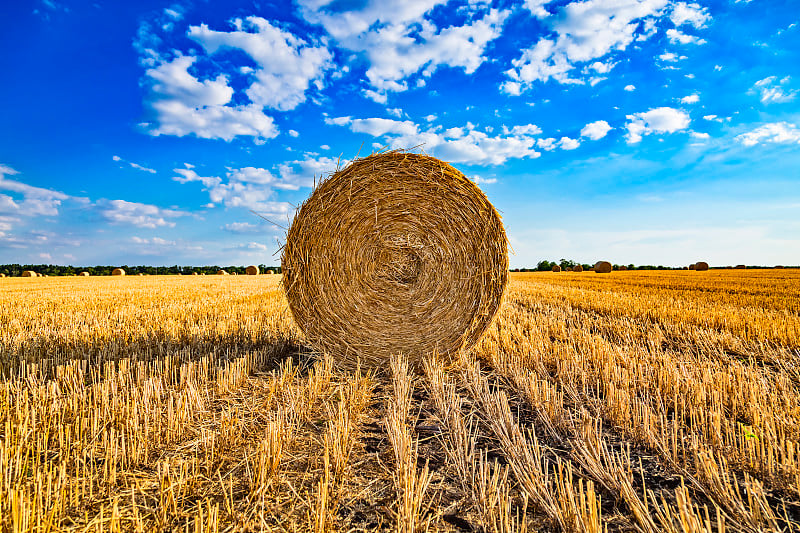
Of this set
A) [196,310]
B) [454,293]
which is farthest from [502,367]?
[196,310]

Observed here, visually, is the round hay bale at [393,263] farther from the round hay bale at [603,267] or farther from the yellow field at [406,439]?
the round hay bale at [603,267]

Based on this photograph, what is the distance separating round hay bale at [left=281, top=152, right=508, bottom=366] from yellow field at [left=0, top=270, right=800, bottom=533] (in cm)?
34

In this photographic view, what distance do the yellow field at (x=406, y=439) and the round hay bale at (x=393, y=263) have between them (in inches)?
13.3

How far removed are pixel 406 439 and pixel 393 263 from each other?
2472 mm

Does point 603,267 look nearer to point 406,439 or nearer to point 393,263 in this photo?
point 393,263

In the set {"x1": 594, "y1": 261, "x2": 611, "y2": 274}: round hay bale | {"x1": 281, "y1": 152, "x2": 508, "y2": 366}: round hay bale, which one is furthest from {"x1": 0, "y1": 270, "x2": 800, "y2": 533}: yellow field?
{"x1": 594, "y1": 261, "x2": 611, "y2": 274}: round hay bale

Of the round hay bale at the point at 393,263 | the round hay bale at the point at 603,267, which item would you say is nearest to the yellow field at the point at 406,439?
the round hay bale at the point at 393,263

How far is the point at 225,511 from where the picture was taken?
2088 mm

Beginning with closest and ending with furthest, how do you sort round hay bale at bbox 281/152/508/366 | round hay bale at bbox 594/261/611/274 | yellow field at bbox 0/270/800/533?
yellow field at bbox 0/270/800/533, round hay bale at bbox 281/152/508/366, round hay bale at bbox 594/261/611/274

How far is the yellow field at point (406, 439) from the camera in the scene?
2.03 metres

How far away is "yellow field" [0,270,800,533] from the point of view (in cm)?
203

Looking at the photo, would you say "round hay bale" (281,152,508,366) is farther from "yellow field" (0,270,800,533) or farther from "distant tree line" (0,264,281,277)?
"distant tree line" (0,264,281,277)

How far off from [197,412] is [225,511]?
133 cm

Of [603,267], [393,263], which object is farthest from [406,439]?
[603,267]
